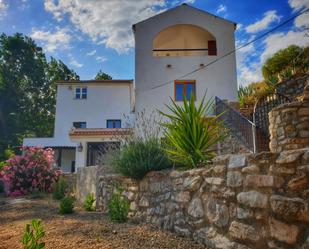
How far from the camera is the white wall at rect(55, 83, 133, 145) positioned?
20875 millimetres

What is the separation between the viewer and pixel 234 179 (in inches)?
120

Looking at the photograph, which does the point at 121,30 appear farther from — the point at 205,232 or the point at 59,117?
the point at 205,232

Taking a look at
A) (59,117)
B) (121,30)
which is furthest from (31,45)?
(121,30)

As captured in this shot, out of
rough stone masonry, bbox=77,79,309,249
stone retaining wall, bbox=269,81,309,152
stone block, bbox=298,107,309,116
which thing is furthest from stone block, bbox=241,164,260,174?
stone block, bbox=298,107,309,116

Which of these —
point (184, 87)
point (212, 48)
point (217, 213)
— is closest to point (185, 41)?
point (212, 48)

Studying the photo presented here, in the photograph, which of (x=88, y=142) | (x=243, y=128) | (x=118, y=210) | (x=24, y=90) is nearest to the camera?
(x=118, y=210)

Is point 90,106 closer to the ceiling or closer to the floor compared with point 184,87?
closer to the ceiling

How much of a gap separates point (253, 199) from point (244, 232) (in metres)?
0.34

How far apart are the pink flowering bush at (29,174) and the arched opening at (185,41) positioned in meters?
7.95

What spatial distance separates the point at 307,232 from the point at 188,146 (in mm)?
2438

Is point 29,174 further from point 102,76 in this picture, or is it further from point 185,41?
point 102,76

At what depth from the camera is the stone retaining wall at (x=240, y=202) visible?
231 centimetres

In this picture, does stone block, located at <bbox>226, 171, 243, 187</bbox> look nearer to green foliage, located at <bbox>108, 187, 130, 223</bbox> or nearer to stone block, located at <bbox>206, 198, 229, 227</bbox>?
stone block, located at <bbox>206, 198, 229, 227</bbox>

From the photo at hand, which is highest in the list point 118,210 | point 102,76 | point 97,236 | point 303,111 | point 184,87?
point 102,76
